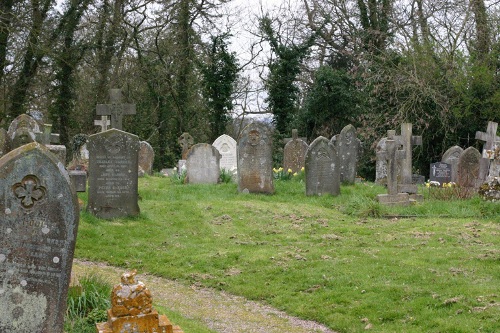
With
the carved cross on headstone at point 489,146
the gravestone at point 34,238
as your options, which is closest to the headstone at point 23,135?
the gravestone at point 34,238

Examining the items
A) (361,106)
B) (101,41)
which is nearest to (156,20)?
(101,41)

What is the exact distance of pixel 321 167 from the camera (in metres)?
16.5

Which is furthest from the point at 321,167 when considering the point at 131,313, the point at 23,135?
the point at 131,313

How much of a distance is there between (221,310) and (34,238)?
3.32 m

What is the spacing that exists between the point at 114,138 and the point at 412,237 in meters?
5.90

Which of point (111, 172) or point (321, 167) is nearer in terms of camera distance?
point (111, 172)

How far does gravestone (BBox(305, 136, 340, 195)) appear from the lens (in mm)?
16516

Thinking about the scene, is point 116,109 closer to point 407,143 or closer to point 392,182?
point 392,182

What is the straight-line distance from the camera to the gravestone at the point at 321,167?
54.2ft

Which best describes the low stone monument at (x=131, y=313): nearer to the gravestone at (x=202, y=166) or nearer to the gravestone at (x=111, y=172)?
the gravestone at (x=111, y=172)

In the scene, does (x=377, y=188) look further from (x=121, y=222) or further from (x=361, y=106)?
(x=361, y=106)

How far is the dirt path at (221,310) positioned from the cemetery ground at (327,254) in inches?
4.6

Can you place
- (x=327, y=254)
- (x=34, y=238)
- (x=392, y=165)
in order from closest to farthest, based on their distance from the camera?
(x=34, y=238)
(x=327, y=254)
(x=392, y=165)

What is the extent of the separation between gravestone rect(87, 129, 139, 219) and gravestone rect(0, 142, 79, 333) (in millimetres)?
7253
